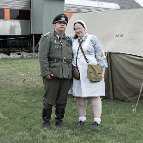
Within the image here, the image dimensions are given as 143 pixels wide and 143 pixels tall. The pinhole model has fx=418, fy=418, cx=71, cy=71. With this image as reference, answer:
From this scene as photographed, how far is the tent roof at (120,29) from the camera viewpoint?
8930mm

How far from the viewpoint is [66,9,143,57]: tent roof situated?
8930mm

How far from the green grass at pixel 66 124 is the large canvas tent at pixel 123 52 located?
29 cm

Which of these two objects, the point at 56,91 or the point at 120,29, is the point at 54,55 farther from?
the point at 120,29

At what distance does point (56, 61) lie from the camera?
5.88 metres

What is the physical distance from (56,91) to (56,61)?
44 centimetres

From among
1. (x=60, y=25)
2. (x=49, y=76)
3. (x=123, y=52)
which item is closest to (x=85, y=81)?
(x=49, y=76)

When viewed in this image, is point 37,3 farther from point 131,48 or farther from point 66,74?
point 66,74

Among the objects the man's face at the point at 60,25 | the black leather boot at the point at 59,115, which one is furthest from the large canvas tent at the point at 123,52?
the man's face at the point at 60,25

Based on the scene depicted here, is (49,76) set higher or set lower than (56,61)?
lower

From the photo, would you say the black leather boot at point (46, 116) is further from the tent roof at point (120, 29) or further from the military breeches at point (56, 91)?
the tent roof at point (120, 29)

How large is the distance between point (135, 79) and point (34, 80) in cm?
456

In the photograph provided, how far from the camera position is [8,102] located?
8.67 m

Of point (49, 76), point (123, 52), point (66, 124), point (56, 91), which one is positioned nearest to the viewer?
point (49, 76)

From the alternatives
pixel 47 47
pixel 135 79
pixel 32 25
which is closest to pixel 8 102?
pixel 135 79
